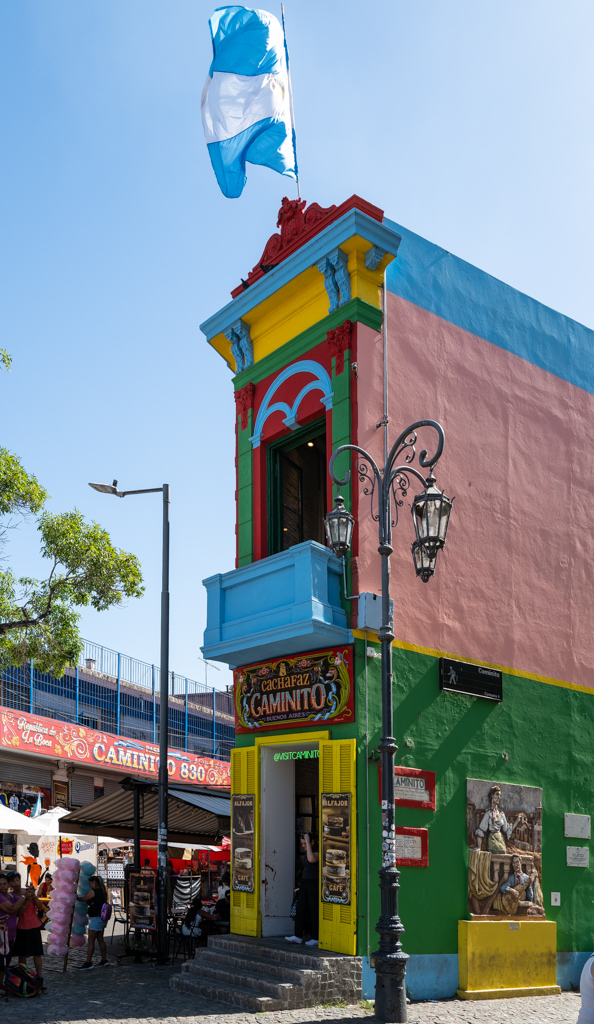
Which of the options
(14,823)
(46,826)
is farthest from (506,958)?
(46,826)

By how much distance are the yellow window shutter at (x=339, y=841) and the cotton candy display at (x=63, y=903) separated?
5.03m

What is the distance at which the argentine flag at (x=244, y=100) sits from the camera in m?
16.9

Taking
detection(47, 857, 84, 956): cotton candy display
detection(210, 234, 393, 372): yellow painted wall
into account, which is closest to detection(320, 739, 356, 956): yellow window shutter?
detection(47, 857, 84, 956): cotton candy display

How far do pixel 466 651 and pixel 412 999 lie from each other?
5.18m

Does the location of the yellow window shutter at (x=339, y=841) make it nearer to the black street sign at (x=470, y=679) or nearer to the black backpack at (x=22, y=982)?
the black street sign at (x=470, y=679)

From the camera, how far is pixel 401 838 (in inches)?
538

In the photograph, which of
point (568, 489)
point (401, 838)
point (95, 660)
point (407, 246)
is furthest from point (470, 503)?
point (95, 660)

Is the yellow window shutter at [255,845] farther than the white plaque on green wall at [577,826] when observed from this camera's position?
No

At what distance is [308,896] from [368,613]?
4211 mm

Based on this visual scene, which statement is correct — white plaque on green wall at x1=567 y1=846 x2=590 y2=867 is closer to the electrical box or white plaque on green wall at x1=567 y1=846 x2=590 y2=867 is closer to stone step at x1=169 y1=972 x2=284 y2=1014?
the electrical box

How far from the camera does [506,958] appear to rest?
14695mm

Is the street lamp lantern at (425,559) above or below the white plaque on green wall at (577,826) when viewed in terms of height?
above

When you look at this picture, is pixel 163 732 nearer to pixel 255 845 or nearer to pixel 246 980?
pixel 255 845

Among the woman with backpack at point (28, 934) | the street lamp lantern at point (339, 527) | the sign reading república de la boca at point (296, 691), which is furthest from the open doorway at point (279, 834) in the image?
the street lamp lantern at point (339, 527)
